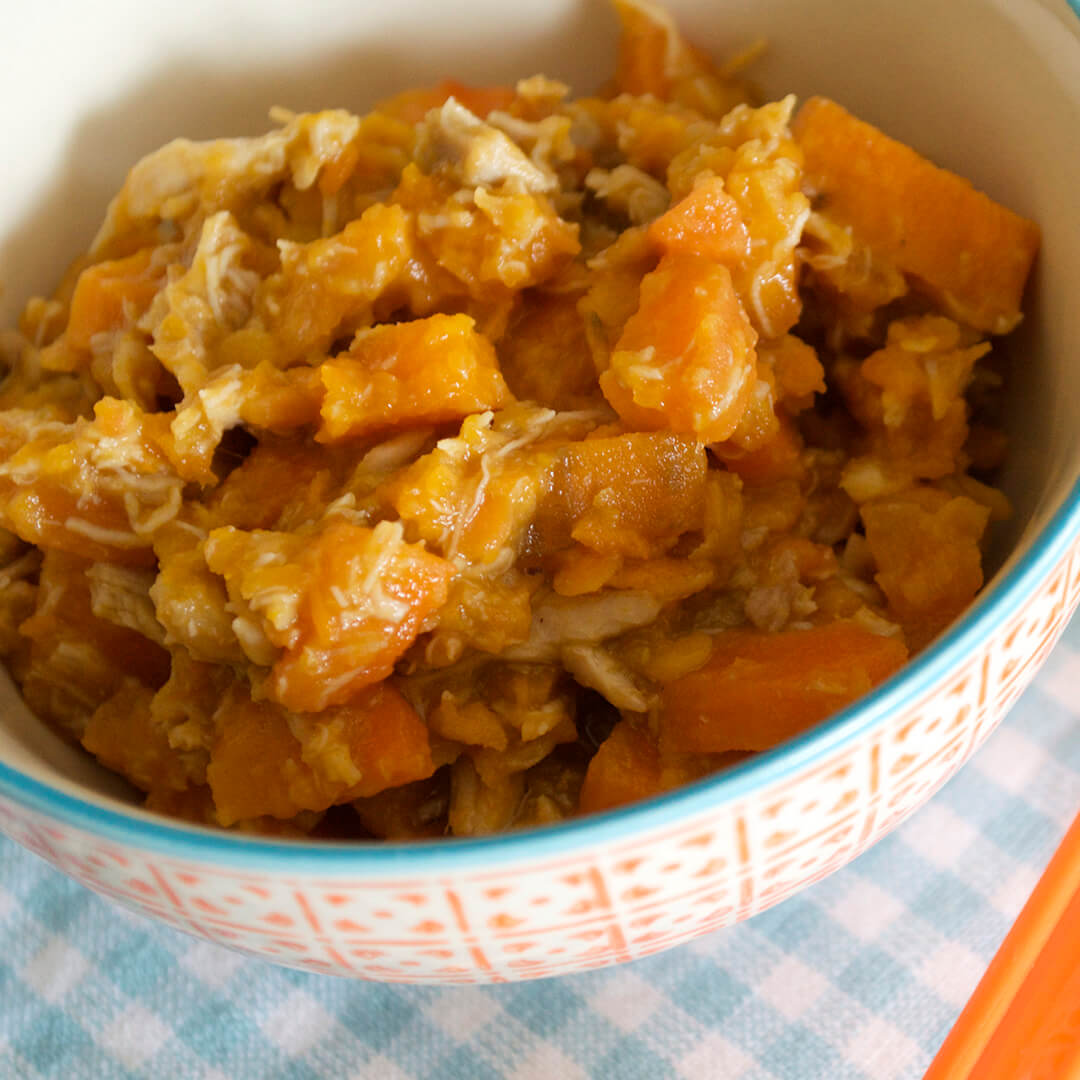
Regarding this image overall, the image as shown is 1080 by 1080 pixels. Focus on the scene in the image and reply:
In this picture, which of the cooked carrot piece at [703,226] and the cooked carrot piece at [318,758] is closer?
the cooked carrot piece at [318,758]

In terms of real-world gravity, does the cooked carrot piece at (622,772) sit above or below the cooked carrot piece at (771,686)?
below

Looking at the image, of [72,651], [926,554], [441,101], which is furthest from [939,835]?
[441,101]

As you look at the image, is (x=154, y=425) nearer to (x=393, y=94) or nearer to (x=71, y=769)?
(x=71, y=769)

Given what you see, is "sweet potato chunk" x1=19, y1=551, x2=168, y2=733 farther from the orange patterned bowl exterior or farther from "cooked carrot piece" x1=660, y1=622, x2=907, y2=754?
"cooked carrot piece" x1=660, y1=622, x2=907, y2=754

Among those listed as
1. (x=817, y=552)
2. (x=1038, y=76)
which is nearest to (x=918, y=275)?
(x=1038, y=76)

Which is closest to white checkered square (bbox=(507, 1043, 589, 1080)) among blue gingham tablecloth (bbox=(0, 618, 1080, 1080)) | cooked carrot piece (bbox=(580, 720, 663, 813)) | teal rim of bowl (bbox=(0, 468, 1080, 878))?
blue gingham tablecloth (bbox=(0, 618, 1080, 1080))

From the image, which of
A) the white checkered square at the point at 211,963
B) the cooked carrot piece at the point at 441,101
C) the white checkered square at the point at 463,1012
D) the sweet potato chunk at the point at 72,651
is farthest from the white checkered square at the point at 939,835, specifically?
the cooked carrot piece at the point at 441,101

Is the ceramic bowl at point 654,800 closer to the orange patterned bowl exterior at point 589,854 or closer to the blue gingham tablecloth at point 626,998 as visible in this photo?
the orange patterned bowl exterior at point 589,854

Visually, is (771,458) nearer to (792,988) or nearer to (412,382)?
(412,382)
